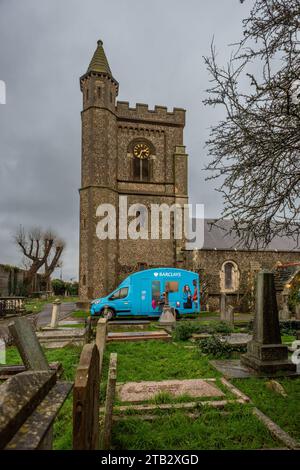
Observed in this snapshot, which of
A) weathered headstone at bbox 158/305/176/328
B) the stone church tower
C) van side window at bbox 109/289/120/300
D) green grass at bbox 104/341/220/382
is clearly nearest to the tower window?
the stone church tower

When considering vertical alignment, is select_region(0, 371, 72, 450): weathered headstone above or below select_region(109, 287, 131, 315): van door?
above

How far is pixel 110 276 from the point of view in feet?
72.2

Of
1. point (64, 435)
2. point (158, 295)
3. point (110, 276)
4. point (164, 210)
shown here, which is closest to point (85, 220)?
point (110, 276)

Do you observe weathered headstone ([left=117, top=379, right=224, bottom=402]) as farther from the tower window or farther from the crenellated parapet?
the crenellated parapet

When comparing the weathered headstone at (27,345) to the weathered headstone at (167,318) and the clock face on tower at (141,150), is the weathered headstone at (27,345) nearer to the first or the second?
the weathered headstone at (167,318)

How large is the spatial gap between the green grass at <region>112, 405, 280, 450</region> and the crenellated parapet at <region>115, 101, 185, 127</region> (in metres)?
24.2

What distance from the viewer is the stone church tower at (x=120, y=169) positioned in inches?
859

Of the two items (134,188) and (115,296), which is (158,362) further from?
(134,188)

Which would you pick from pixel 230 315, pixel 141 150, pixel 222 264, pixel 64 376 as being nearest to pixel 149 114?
pixel 141 150

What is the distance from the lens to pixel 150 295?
16641 mm

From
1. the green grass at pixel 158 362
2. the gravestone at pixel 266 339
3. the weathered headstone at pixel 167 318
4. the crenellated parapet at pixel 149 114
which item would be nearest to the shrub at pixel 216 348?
the green grass at pixel 158 362

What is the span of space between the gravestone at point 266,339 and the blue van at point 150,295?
10073mm

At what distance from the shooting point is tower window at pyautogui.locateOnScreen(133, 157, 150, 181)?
24.9m
